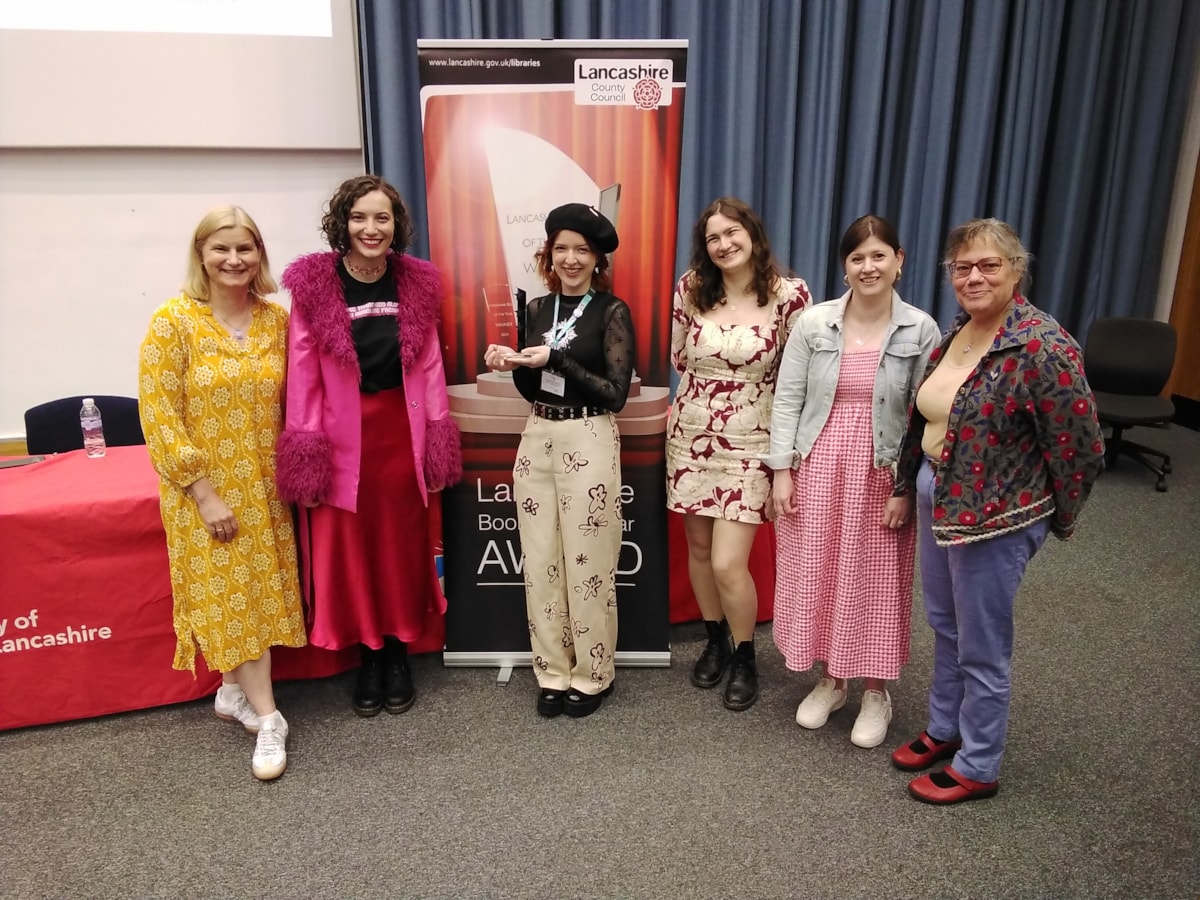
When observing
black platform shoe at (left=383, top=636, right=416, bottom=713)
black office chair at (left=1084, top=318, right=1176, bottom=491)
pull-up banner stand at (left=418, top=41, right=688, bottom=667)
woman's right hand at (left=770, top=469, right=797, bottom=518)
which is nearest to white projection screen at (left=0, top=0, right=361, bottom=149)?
pull-up banner stand at (left=418, top=41, right=688, bottom=667)

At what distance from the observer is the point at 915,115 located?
178 inches

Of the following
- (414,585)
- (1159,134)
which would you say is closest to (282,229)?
(414,585)

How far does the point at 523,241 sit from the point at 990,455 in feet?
4.97

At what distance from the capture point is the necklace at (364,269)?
7.31ft

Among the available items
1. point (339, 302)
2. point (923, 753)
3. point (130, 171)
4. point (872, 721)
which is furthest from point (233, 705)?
point (130, 171)

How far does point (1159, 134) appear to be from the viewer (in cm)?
511

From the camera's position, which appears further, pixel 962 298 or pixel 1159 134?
pixel 1159 134

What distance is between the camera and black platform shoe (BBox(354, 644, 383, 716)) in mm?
2486

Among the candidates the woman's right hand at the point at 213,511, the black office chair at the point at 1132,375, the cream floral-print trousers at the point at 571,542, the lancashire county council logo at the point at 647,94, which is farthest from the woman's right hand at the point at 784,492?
the black office chair at the point at 1132,375

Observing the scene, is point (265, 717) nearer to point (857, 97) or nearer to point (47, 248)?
point (47, 248)

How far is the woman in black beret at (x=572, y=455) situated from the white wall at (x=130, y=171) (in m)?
1.87

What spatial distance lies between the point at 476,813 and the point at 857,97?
13.4ft

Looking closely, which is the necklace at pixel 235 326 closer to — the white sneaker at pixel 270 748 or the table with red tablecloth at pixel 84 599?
the table with red tablecloth at pixel 84 599

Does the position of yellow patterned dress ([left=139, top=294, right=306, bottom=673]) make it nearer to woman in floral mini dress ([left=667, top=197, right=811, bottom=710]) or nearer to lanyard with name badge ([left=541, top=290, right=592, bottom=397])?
lanyard with name badge ([left=541, top=290, right=592, bottom=397])
